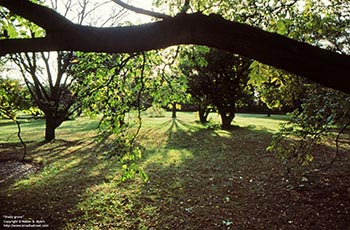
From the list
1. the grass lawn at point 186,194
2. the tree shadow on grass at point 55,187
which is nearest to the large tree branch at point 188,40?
the grass lawn at point 186,194

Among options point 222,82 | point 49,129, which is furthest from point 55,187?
point 222,82

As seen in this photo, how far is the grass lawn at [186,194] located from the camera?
661cm

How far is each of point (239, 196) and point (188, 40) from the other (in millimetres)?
6696

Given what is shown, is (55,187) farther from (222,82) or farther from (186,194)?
(222,82)

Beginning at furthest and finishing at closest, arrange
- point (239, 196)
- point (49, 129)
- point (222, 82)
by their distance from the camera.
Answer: point (222, 82) < point (49, 129) < point (239, 196)

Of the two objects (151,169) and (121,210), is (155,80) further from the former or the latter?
(151,169)

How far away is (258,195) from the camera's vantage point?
8.02 metres

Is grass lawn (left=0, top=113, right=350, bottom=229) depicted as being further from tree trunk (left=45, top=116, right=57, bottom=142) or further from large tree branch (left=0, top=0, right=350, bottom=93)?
tree trunk (left=45, top=116, right=57, bottom=142)

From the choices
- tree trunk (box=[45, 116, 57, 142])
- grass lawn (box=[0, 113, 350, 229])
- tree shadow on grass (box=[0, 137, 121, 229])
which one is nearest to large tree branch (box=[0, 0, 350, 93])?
grass lawn (box=[0, 113, 350, 229])

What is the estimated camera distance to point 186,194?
27.5 feet

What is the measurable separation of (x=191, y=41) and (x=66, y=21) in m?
1.12

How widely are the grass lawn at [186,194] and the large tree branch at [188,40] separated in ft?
16.8

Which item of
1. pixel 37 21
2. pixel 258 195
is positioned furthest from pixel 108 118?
pixel 258 195

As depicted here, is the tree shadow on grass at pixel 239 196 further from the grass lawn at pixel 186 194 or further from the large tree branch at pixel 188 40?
the large tree branch at pixel 188 40
